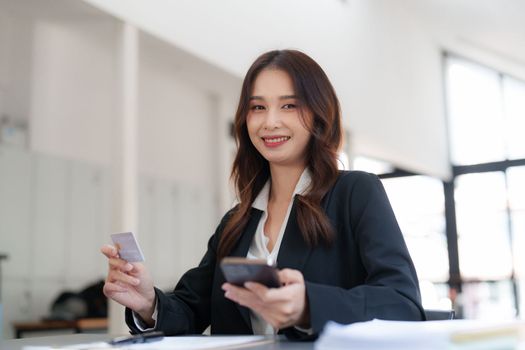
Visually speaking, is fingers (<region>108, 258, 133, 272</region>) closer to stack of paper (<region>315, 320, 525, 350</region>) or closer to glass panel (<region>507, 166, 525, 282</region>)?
stack of paper (<region>315, 320, 525, 350</region>)

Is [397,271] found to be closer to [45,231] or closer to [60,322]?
[60,322]

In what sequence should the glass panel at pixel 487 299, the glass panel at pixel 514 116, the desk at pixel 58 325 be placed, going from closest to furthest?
1. the desk at pixel 58 325
2. the glass panel at pixel 487 299
3. the glass panel at pixel 514 116

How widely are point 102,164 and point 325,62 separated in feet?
9.49

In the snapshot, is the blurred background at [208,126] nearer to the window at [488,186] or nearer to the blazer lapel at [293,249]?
the window at [488,186]

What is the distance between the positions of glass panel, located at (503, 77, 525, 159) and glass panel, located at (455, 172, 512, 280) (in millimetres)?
479

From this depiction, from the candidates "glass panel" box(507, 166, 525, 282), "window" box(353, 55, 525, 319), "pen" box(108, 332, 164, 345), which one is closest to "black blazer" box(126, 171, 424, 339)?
"pen" box(108, 332, 164, 345)

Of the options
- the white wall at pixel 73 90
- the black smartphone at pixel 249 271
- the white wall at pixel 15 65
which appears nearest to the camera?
the black smartphone at pixel 249 271

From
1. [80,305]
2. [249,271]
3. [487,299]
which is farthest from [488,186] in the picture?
[249,271]

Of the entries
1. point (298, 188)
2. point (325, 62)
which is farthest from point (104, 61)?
point (298, 188)

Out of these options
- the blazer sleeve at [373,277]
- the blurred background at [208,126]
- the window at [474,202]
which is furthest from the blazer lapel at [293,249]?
the window at [474,202]

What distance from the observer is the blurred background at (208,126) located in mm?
5633

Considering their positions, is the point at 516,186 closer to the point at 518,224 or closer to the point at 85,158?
the point at 518,224

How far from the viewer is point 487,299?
35.7 ft

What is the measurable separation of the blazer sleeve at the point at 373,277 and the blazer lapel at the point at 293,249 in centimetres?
11
